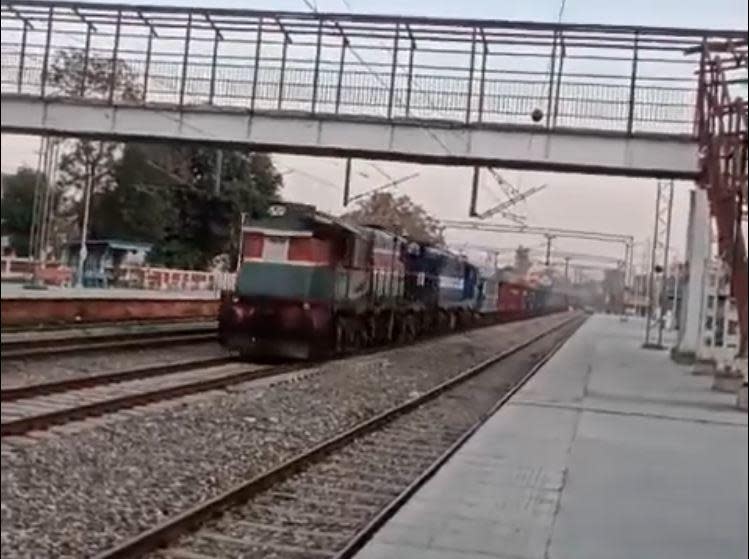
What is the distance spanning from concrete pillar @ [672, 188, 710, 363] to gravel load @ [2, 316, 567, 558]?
142 centimetres

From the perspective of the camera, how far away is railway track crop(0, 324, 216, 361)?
149 centimetres

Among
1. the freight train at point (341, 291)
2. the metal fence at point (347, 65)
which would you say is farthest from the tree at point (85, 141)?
the freight train at point (341, 291)

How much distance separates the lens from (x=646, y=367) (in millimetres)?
3727

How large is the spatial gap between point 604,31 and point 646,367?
1525 mm

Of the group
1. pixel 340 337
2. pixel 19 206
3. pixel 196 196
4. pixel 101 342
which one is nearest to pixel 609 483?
pixel 101 342

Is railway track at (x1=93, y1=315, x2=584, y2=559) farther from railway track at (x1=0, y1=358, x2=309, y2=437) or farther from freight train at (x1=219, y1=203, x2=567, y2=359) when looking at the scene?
freight train at (x1=219, y1=203, x2=567, y2=359)

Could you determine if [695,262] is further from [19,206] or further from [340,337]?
[340,337]

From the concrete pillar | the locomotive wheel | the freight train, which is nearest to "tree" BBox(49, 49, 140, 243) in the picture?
the freight train

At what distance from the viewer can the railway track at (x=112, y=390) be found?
1523 millimetres

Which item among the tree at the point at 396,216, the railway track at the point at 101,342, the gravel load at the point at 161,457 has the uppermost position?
the tree at the point at 396,216

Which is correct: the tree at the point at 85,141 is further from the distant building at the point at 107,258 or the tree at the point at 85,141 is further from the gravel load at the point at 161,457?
the gravel load at the point at 161,457

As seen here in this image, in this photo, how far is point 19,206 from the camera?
1.31 metres

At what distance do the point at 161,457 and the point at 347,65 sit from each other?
3.83 ft

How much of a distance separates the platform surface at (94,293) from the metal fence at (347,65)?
26 cm
